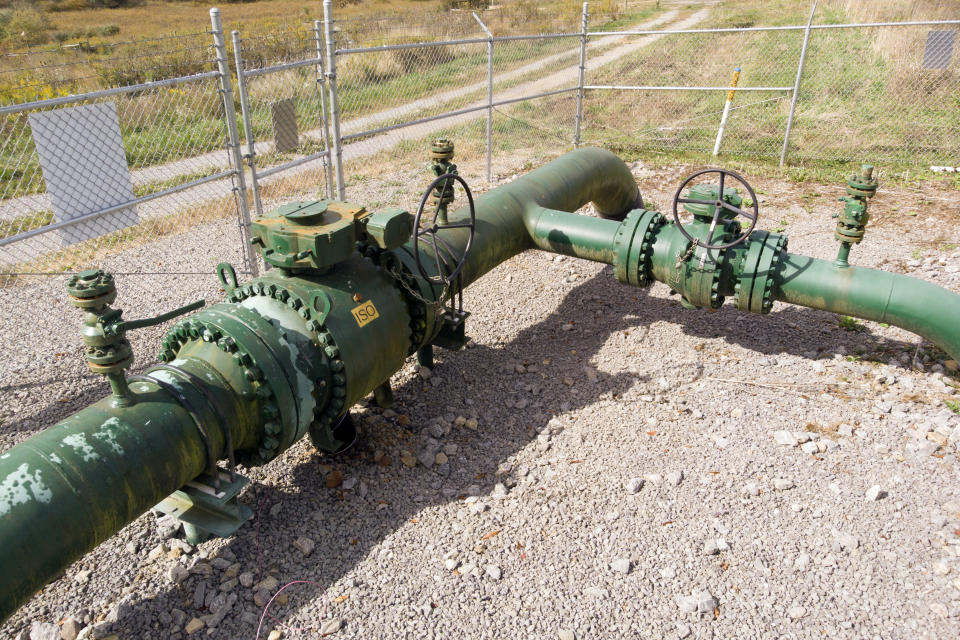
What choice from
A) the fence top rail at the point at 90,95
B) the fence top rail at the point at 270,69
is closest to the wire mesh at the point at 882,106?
the fence top rail at the point at 270,69

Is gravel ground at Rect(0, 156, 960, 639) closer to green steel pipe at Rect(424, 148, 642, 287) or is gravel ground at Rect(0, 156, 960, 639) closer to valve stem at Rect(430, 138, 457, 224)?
green steel pipe at Rect(424, 148, 642, 287)

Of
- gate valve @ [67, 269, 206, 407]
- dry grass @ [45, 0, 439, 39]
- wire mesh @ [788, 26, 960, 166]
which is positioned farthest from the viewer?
dry grass @ [45, 0, 439, 39]

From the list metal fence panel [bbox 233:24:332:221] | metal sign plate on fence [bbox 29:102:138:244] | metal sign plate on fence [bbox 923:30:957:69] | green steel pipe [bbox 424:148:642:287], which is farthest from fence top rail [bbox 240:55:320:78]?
metal sign plate on fence [bbox 923:30:957:69]

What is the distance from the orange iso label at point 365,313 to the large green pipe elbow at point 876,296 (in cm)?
256

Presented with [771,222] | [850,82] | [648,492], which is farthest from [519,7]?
[648,492]

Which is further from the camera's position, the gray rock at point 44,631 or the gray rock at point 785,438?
the gray rock at point 785,438

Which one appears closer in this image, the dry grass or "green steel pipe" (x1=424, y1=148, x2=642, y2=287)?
"green steel pipe" (x1=424, y1=148, x2=642, y2=287)

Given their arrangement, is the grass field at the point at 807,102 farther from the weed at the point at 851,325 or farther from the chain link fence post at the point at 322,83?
Result: the chain link fence post at the point at 322,83

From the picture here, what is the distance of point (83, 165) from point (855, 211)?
5072mm

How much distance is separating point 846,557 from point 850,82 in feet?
41.5

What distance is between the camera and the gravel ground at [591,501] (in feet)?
9.43

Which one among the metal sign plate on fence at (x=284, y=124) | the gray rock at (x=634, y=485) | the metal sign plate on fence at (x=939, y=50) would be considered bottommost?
the gray rock at (x=634, y=485)

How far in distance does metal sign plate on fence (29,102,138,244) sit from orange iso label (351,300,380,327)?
2.55 m

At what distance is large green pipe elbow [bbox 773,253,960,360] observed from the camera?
3.95 meters
